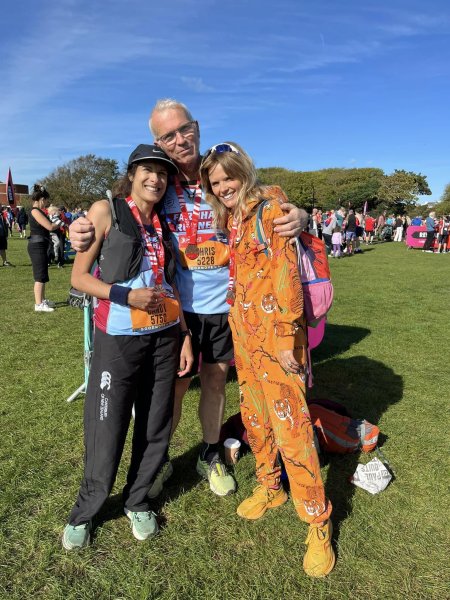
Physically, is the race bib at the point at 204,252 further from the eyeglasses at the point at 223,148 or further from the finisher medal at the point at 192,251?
the eyeglasses at the point at 223,148

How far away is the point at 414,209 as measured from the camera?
61.1 m

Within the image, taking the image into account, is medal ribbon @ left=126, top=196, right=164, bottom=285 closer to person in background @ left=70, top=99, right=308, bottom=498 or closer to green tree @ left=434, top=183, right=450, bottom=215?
person in background @ left=70, top=99, right=308, bottom=498

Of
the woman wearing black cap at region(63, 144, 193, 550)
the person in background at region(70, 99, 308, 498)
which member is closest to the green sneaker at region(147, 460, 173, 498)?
the person in background at region(70, 99, 308, 498)

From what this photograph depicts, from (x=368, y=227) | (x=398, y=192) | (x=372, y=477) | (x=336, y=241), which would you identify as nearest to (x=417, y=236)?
(x=368, y=227)

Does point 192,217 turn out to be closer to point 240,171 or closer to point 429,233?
point 240,171

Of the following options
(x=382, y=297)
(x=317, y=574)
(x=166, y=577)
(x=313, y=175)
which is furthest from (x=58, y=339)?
(x=313, y=175)

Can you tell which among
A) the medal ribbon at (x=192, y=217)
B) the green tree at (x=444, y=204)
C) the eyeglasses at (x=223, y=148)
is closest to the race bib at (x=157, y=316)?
the medal ribbon at (x=192, y=217)

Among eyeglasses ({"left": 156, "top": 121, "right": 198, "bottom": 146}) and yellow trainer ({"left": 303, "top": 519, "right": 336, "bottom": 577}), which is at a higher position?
eyeglasses ({"left": 156, "top": 121, "right": 198, "bottom": 146})

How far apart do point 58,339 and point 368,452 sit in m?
4.65

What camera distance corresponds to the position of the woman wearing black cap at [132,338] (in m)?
2.17

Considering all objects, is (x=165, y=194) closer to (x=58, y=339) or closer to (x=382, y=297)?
(x=58, y=339)

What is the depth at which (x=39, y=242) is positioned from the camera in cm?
769

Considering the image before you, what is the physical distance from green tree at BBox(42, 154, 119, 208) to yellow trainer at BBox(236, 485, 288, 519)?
50624 mm

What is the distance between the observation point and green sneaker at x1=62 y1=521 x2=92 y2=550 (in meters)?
2.35
